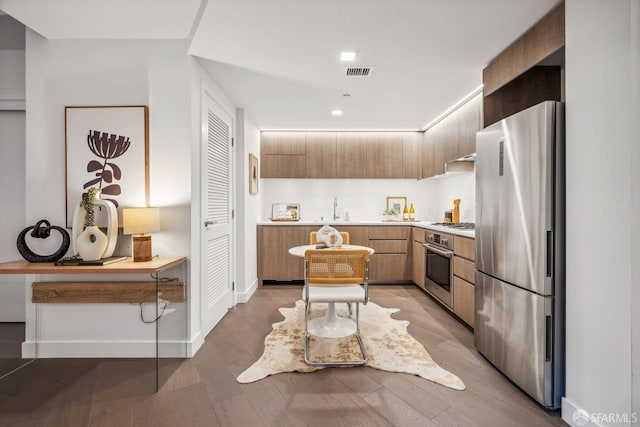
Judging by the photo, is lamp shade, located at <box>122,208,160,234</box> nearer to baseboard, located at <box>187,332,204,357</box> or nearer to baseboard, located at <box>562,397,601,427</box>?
baseboard, located at <box>187,332,204,357</box>

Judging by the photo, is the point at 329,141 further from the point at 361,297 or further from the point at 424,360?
the point at 424,360

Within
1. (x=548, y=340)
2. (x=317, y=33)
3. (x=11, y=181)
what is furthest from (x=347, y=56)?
(x=11, y=181)

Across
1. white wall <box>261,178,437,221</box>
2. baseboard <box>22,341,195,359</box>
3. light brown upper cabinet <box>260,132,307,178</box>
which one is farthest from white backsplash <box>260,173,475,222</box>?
baseboard <box>22,341,195,359</box>

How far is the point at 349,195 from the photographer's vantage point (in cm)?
507

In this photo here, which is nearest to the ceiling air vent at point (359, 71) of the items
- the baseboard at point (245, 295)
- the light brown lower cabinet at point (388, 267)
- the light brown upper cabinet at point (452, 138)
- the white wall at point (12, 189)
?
the light brown upper cabinet at point (452, 138)

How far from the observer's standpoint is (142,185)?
231cm

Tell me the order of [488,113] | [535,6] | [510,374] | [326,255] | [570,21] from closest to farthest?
[570,21], [535,6], [510,374], [326,255], [488,113]

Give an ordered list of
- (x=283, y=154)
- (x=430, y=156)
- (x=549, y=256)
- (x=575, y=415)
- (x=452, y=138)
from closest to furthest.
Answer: (x=575, y=415) < (x=549, y=256) < (x=452, y=138) < (x=430, y=156) < (x=283, y=154)

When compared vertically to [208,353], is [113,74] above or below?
above

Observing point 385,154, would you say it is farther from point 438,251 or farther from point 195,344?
point 195,344

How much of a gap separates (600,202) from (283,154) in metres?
3.98

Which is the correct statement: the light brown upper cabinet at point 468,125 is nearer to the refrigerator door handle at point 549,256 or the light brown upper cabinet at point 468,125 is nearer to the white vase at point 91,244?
the refrigerator door handle at point 549,256

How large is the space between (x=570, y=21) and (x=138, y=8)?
2648mm

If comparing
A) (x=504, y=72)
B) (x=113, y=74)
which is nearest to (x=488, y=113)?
(x=504, y=72)
